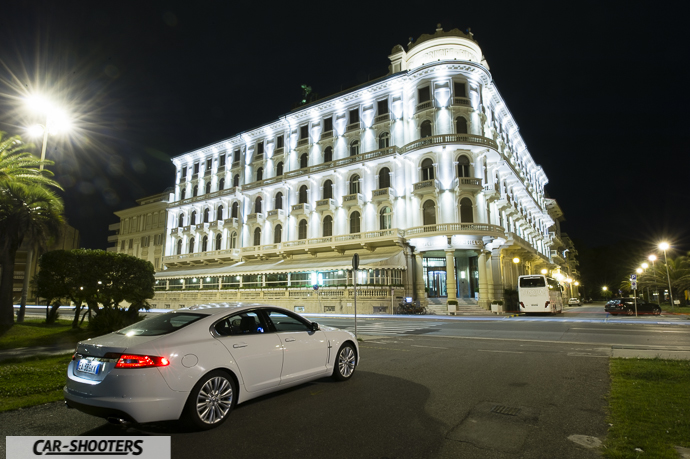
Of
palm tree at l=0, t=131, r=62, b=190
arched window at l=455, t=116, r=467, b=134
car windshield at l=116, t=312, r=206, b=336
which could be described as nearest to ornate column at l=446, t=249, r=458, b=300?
arched window at l=455, t=116, r=467, b=134

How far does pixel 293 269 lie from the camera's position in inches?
1358

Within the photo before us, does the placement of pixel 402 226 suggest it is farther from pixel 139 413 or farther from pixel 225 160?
pixel 139 413

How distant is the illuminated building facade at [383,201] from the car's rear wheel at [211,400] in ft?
86.0

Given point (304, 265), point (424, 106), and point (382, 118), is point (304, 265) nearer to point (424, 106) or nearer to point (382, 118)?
point (382, 118)

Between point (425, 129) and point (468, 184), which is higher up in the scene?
point (425, 129)

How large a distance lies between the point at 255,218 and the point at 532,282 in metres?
27.7

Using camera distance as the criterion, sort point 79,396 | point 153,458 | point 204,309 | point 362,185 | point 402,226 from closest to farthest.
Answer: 1. point 153,458
2. point 79,396
3. point 204,309
4. point 402,226
5. point 362,185

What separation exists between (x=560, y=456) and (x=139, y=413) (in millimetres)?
4008

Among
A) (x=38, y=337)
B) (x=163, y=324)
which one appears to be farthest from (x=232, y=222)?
(x=163, y=324)

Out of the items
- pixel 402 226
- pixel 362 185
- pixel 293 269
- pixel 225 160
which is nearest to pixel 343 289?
pixel 293 269

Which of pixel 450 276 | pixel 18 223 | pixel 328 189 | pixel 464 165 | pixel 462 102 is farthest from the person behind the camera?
pixel 328 189

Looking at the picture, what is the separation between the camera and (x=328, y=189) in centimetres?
3881

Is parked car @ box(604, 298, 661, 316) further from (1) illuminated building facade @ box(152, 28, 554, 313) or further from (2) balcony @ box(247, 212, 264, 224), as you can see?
(2) balcony @ box(247, 212, 264, 224)

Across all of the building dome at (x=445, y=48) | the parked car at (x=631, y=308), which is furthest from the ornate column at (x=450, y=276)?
the building dome at (x=445, y=48)
